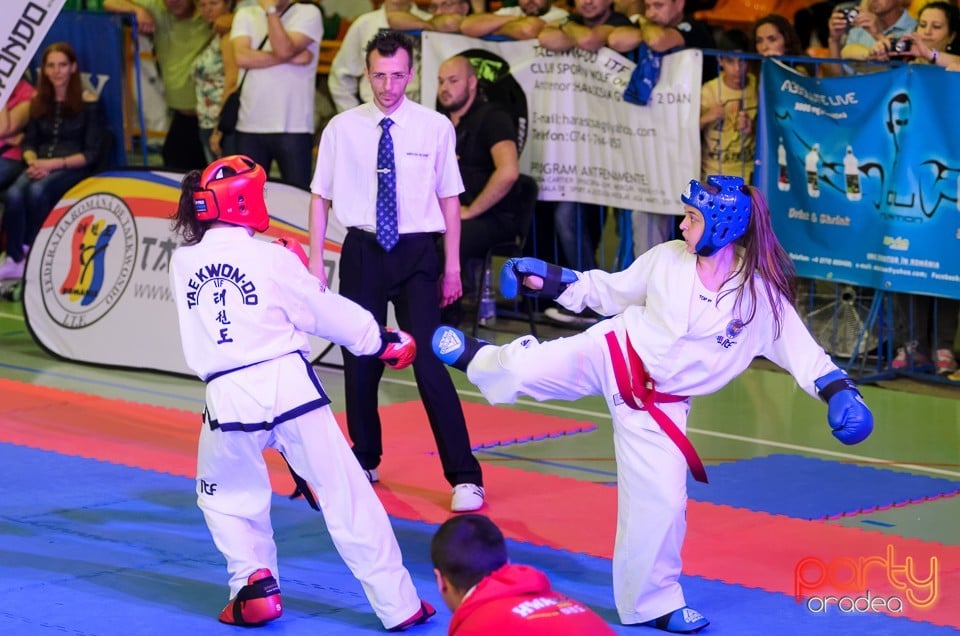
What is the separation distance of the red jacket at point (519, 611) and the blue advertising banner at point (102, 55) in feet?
30.6

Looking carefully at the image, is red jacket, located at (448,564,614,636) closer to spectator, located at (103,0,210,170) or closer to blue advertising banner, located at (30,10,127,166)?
spectator, located at (103,0,210,170)

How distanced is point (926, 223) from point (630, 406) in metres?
4.26

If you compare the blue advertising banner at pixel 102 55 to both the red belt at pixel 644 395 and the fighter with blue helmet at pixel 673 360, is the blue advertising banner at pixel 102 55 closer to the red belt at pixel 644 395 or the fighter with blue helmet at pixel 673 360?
the fighter with blue helmet at pixel 673 360

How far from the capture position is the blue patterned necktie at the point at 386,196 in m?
6.85

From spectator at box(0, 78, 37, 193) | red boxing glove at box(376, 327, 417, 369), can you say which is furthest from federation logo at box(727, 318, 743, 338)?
spectator at box(0, 78, 37, 193)

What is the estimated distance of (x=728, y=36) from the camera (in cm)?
1132

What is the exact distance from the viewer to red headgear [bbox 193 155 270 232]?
524 centimetres

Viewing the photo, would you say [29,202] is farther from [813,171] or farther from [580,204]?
[813,171]

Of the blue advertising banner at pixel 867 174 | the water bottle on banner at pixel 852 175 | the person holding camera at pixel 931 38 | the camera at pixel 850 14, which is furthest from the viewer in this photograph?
the camera at pixel 850 14

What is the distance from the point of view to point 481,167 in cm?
1002

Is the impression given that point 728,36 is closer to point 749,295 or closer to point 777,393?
point 777,393

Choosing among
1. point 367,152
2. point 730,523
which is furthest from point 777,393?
point 367,152

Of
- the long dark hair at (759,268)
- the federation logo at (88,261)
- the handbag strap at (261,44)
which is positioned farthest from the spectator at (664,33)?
the long dark hair at (759,268)

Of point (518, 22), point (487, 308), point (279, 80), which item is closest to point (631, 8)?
point (518, 22)
